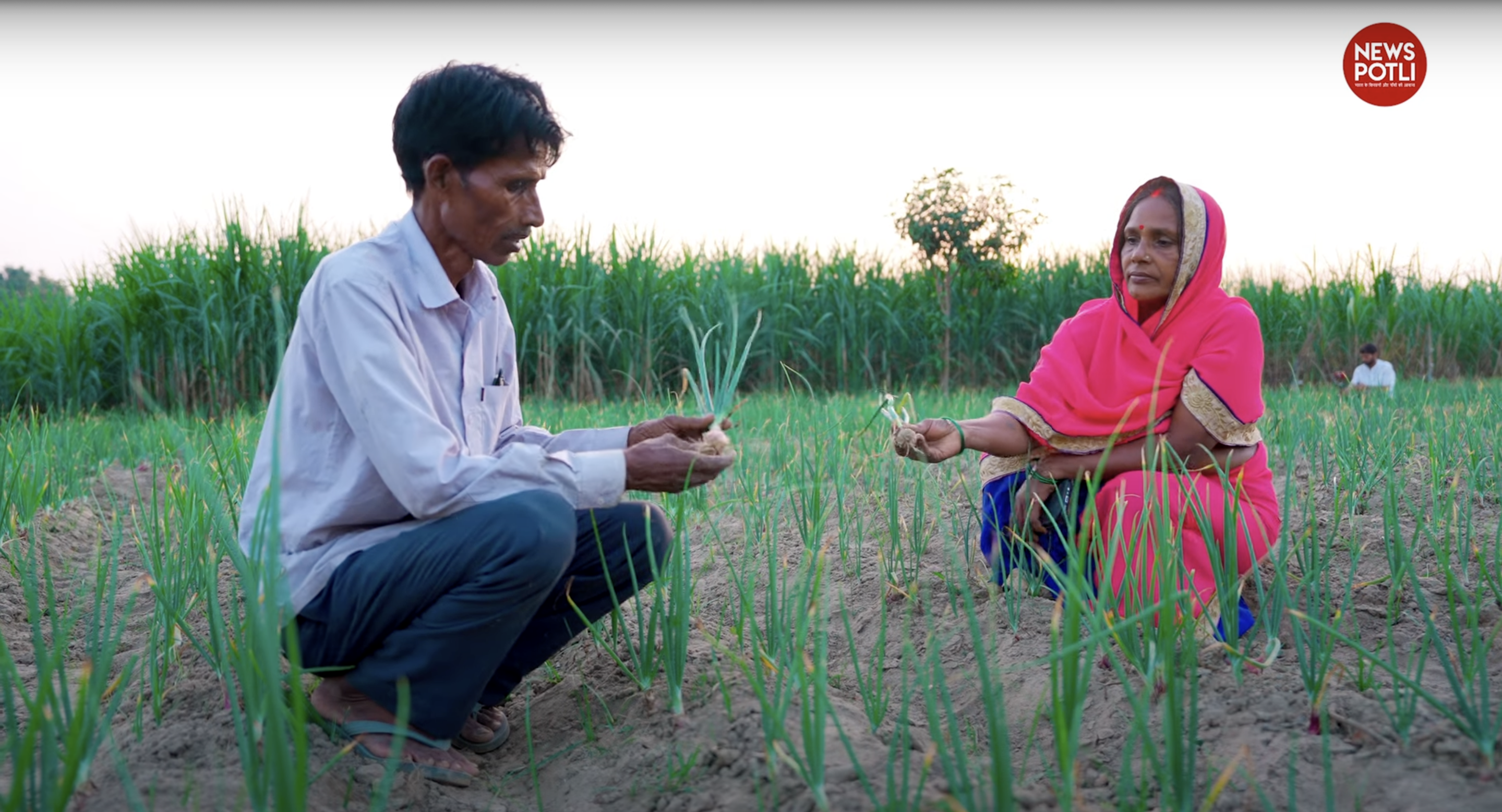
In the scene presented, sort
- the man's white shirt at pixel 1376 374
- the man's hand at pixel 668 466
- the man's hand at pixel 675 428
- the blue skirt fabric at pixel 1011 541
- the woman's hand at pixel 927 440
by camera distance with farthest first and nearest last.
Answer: the man's white shirt at pixel 1376 374 < the blue skirt fabric at pixel 1011 541 < the woman's hand at pixel 927 440 < the man's hand at pixel 675 428 < the man's hand at pixel 668 466

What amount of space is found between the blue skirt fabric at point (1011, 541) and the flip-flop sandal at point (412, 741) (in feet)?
4.43

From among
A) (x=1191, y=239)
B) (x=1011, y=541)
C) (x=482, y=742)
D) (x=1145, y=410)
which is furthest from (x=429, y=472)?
(x=1191, y=239)

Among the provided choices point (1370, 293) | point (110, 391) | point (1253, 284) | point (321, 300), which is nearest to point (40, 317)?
point (110, 391)

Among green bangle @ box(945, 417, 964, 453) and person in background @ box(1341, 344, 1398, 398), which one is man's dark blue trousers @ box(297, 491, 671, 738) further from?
person in background @ box(1341, 344, 1398, 398)

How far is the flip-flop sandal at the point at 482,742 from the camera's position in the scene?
1.92 meters

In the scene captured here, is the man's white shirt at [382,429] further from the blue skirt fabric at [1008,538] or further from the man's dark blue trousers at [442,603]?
the blue skirt fabric at [1008,538]

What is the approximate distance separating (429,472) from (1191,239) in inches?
74.1

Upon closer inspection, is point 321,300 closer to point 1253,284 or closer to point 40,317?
point 40,317

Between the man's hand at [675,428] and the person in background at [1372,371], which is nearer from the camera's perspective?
the man's hand at [675,428]

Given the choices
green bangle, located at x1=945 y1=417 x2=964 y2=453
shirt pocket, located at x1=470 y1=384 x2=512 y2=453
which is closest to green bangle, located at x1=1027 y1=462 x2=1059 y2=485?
green bangle, located at x1=945 y1=417 x2=964 y2=453

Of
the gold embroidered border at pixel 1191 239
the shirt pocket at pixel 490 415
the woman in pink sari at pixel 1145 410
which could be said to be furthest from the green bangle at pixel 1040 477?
the shirt pocket at pixel 490 415

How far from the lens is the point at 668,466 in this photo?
1.74 meters

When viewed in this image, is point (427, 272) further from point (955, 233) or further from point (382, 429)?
point (955, 233)

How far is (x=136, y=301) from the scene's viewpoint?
818cm
